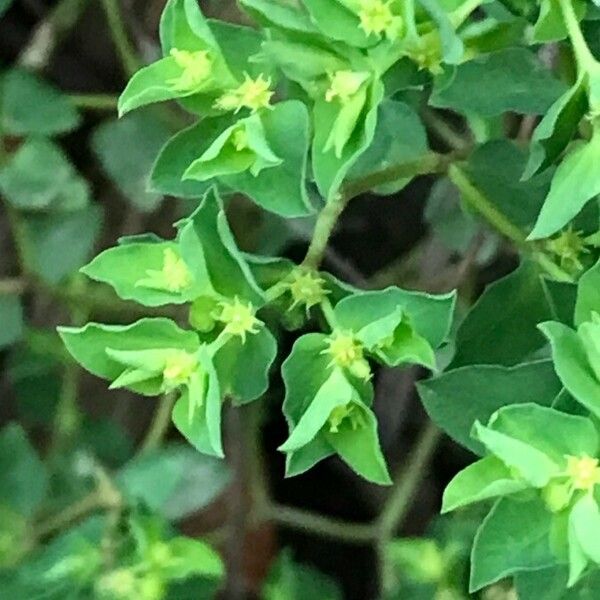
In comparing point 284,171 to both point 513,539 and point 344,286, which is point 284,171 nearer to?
point 344,286

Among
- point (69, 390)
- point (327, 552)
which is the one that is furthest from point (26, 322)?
point (327, 552)

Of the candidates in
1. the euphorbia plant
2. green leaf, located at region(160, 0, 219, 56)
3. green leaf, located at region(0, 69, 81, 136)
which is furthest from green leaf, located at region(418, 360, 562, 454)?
green leaf, located at region(0, 69, 81, 136)

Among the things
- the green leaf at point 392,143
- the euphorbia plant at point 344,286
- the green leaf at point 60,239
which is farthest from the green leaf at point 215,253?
the green leaf at point 60,239

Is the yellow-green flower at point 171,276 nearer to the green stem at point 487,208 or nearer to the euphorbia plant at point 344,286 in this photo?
the euphorbia plant at point 344,286

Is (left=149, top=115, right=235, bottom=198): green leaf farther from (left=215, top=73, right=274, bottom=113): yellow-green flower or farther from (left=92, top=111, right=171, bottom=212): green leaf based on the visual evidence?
(left=92, top=111, right=171, bottom=212): green leaf

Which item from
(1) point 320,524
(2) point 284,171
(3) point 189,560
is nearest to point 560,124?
(2) point 284,171

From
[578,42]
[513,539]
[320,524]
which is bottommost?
[320,524]
